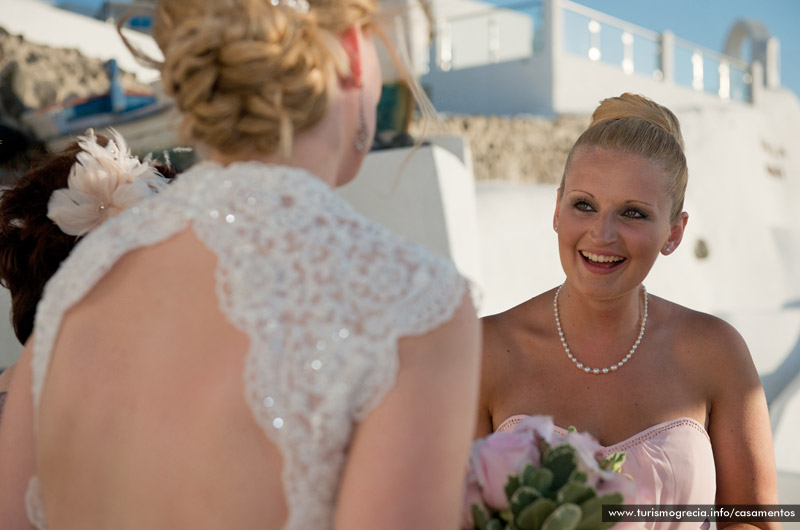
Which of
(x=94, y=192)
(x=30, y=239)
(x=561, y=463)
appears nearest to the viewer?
(x=561, y=463)

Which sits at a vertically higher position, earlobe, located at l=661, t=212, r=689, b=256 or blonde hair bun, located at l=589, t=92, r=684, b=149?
blonde hair bun, located at l=589, t=92, r=684, b=149

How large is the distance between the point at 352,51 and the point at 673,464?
5.27 feet

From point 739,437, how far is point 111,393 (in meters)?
1.83

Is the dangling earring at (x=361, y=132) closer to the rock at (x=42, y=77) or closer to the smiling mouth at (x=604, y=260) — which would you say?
the smiling mouth at (x=604, y=260)

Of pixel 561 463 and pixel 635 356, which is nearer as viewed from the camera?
pixel 561 463

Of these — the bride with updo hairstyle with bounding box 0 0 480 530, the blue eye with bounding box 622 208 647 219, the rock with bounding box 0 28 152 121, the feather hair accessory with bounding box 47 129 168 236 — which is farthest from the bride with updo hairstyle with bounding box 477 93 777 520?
the rock with bounding box 0 28 152 121

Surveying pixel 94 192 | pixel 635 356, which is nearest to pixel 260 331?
pixel 94 192

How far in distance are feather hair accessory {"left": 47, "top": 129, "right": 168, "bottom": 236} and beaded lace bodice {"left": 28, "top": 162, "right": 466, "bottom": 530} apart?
75cm

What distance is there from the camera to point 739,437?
2.15 m

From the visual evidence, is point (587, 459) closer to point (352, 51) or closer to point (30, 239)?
point (352, 51)

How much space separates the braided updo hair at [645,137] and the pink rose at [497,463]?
1.35 metres

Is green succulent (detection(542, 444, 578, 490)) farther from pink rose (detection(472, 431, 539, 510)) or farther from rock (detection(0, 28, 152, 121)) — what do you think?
rock (detection(0, 28, 152, 121))

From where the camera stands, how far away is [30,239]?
205 cm

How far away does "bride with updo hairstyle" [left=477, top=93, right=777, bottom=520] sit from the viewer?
83.8 inches
